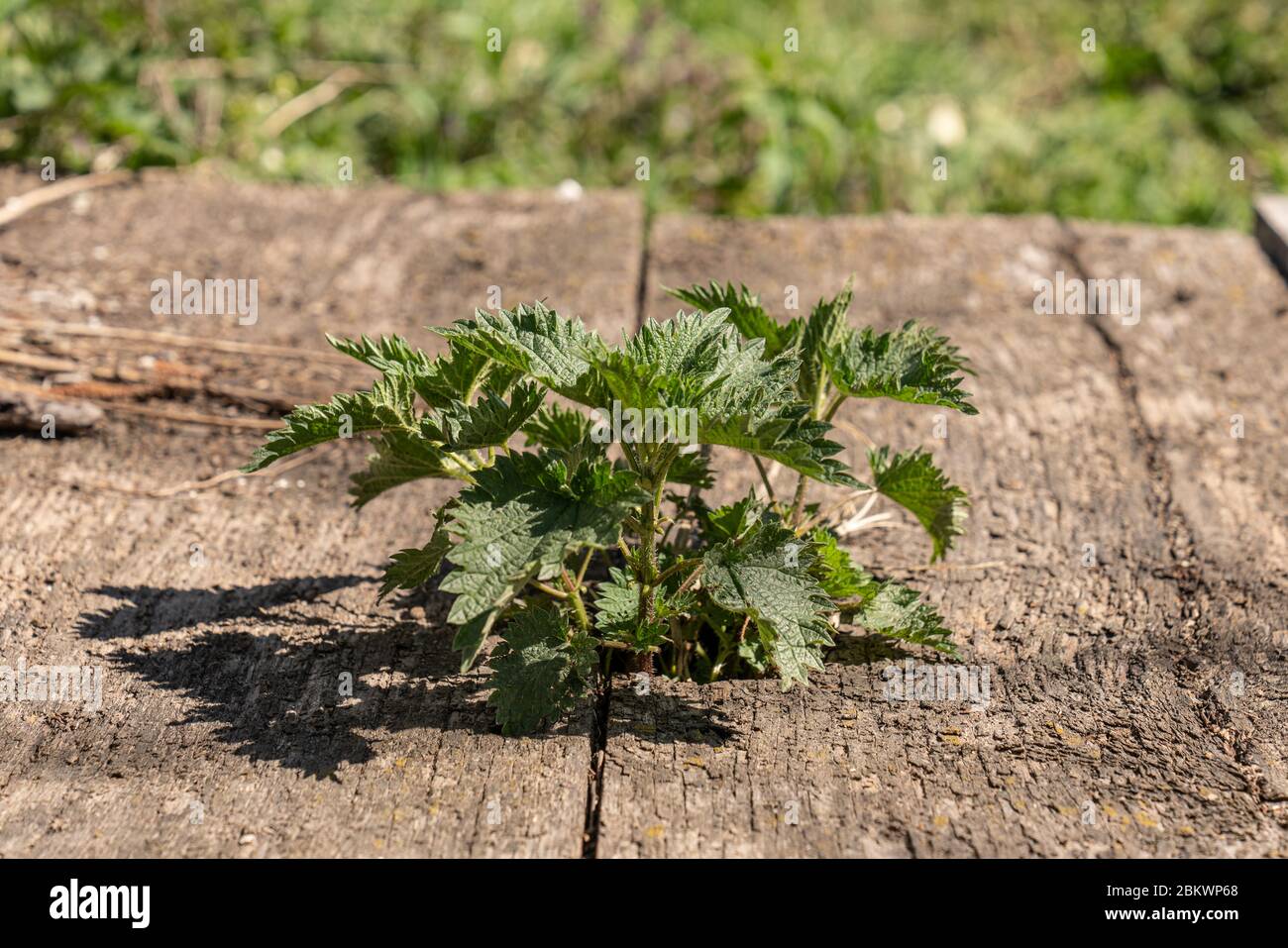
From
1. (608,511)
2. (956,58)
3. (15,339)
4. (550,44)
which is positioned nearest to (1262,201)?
(956,58)

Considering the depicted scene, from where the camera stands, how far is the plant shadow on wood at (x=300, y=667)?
216 centimetres

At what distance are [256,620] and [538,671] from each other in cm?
70

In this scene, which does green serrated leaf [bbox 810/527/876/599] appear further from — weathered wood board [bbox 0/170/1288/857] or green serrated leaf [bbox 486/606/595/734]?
green serrated leaf [bbox 486/606/595/734]

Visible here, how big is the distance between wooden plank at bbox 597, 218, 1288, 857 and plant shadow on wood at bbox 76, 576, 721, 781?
182 mm

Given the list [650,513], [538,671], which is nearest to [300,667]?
[538,671]

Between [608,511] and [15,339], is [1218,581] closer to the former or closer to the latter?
[608,511]

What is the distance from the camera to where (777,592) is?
2.00m

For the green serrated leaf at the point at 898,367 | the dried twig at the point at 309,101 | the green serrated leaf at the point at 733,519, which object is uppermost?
the dried twig at the point at 309,101

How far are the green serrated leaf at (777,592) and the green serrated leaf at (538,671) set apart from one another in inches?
10.2

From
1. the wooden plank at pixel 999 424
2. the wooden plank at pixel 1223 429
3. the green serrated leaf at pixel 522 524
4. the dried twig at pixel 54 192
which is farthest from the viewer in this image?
the dried twig at pixel 54 192

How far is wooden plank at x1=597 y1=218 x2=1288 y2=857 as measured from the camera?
1958mm

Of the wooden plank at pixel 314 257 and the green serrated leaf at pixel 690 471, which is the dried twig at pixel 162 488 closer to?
the wooden plank at pixel 314 257

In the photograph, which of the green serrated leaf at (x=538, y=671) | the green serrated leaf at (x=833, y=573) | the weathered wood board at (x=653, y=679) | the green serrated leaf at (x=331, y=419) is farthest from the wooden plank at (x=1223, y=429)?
the green serrated leaf at (x=331, y=419)

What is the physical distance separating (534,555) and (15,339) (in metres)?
1.91
